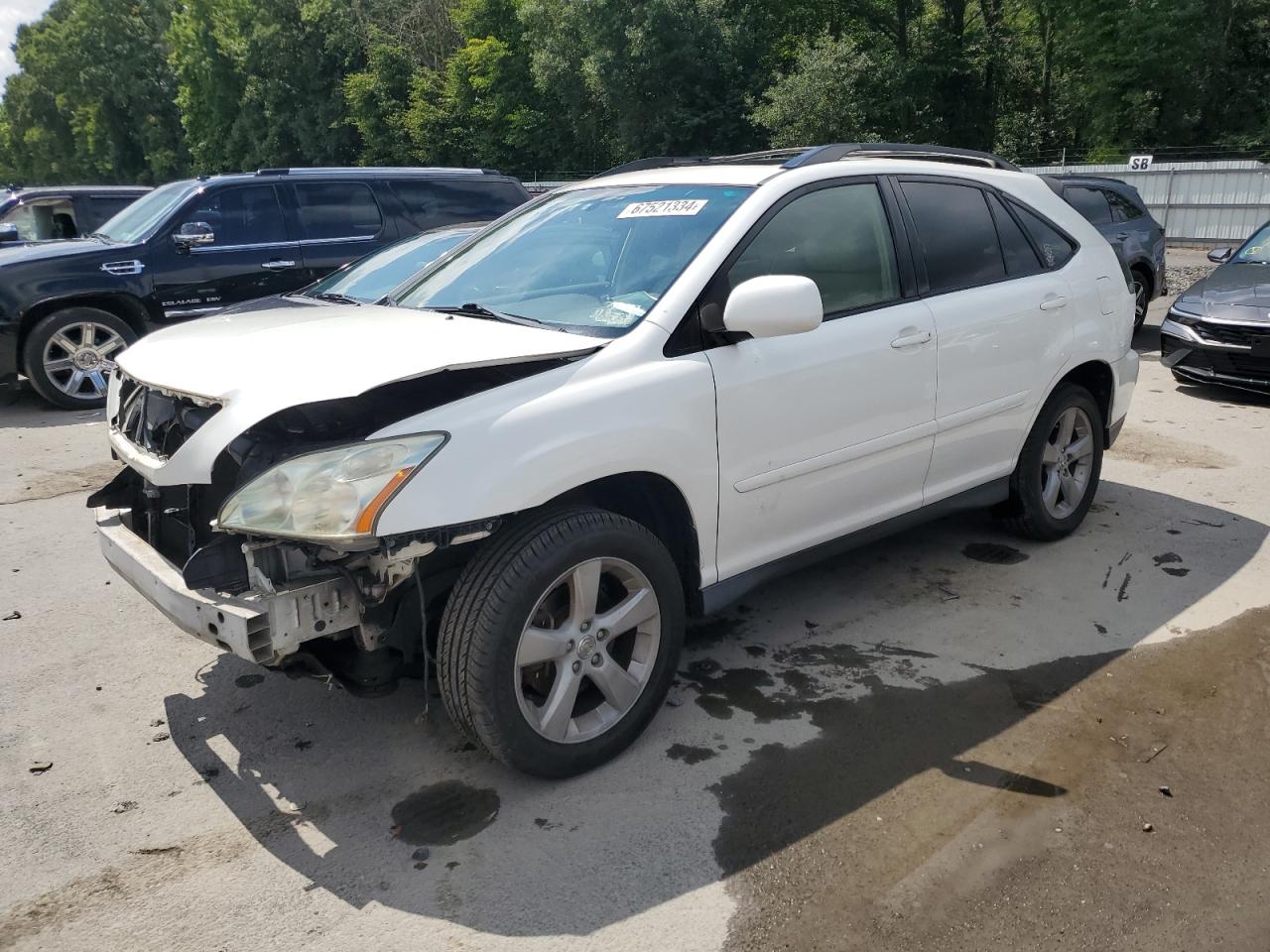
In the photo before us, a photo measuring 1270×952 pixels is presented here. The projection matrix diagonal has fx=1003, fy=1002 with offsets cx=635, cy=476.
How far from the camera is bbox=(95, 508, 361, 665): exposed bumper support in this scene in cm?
263

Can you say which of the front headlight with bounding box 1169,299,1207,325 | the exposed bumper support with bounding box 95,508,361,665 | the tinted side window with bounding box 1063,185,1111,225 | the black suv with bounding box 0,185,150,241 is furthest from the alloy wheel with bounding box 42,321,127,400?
the tinted side window with bounding box 1063,185,1111,225

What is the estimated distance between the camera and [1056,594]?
443 centimetres

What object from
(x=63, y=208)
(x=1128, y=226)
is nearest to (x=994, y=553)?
(x=1128, y=226)

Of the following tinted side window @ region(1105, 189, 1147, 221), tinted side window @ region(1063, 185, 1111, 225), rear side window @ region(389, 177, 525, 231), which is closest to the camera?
rear side window @ region(389, 177, 525, 231)

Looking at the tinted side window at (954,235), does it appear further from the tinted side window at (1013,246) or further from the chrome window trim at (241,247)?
the chrome window trim at (241,247)

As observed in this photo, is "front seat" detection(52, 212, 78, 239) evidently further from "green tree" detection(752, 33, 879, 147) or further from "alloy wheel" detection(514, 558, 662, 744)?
"green tree" detection(752, 33, 879, 147)

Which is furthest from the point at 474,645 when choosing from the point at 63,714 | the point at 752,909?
the point at 63,714

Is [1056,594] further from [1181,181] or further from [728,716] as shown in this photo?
[1181,181]

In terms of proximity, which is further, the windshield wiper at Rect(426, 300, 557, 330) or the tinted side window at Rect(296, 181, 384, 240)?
the tinted side window at Rect(296, 181, 384, 240)

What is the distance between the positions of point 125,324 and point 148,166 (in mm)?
75493

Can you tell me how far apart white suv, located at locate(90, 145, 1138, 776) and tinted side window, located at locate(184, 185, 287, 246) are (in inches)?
218

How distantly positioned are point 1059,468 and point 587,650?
2.97 m

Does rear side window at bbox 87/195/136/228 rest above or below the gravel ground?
above

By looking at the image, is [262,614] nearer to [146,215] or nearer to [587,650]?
[587,650]
